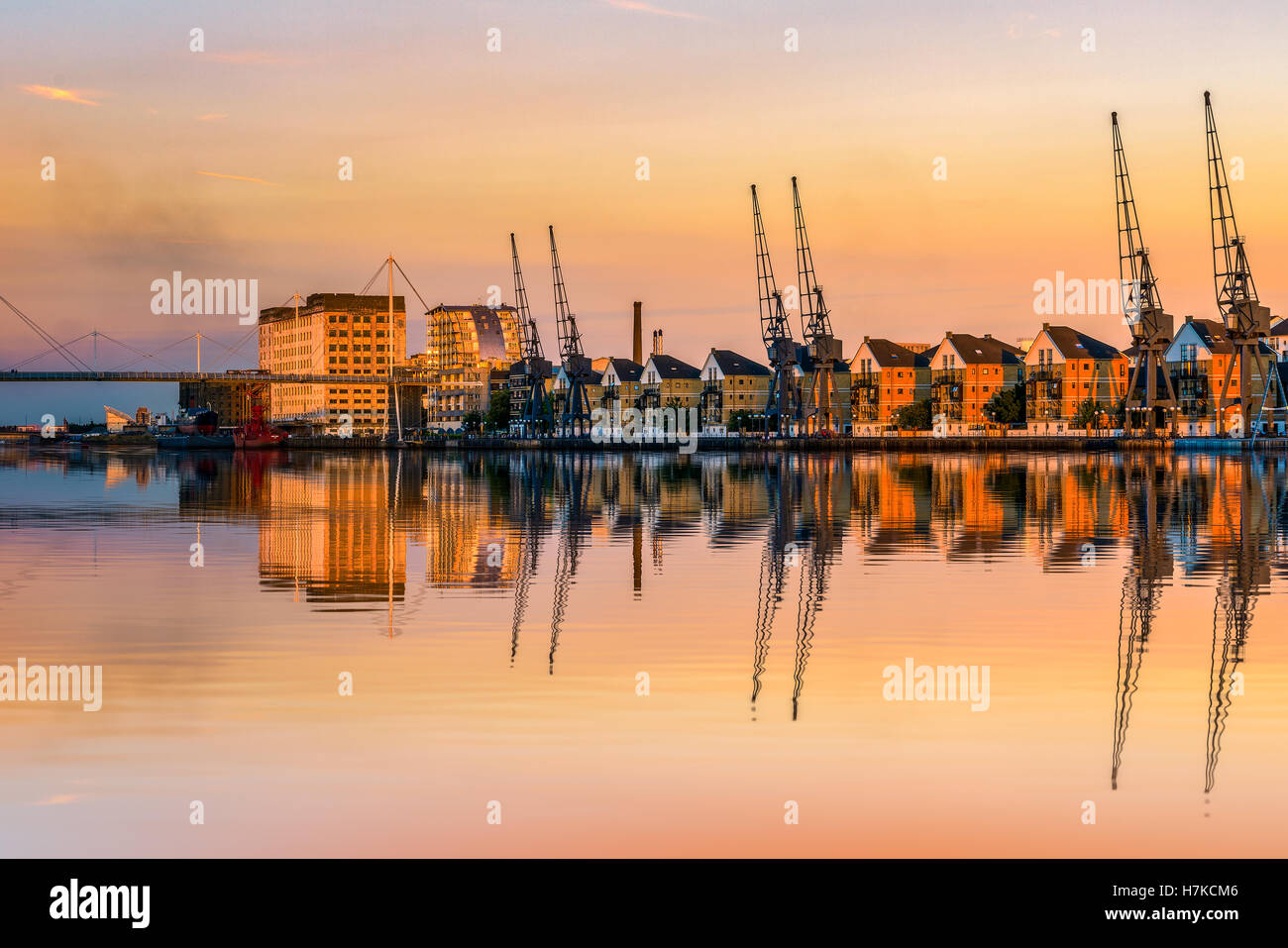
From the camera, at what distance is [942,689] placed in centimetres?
1502

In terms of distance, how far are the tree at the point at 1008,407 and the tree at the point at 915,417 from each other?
24.3 ft

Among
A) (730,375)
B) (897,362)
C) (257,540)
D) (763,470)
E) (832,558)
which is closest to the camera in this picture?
(832,558)

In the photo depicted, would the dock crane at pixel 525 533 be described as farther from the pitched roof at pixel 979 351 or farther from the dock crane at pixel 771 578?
the pitched roof at pixel 979 351

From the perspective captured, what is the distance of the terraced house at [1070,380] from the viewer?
167375 millimetres

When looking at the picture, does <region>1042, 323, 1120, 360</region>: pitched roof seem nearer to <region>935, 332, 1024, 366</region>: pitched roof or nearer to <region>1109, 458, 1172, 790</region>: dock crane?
<region>935, 332, 1024, 366</region>: pitched roof

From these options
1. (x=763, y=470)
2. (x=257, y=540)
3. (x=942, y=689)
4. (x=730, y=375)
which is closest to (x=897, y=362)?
(x=730, y=375)

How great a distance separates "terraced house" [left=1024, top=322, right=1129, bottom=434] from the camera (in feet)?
549

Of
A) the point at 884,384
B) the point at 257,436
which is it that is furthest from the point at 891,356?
the point at 257,436

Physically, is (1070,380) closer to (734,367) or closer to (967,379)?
(967,379)

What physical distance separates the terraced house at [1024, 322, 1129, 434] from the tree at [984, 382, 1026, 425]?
1.56m

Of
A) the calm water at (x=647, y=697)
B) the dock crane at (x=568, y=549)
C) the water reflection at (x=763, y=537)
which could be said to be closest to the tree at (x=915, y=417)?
the water reflection at (x=763, y=537)

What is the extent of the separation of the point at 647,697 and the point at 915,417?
163097 mm
